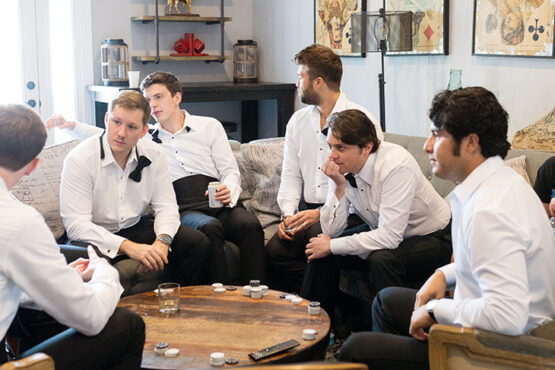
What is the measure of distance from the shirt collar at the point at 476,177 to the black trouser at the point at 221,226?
1665mm

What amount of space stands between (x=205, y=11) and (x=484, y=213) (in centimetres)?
463

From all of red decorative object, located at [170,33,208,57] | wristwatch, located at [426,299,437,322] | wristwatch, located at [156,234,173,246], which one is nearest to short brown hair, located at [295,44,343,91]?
wristwatch, located at [156,234,173,246]

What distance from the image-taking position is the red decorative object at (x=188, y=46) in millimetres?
5770

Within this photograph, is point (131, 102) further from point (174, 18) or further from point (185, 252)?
point (174, 18)

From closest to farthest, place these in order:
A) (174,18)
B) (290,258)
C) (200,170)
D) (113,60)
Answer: (290,258) < (200,170) < (113,60) < (174,18)

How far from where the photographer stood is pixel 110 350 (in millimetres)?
1930

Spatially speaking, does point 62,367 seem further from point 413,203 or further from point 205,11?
point 205,11

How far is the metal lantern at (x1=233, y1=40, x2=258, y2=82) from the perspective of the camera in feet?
19.3

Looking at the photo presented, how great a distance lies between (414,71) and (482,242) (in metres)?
2.83

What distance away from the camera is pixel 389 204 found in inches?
116

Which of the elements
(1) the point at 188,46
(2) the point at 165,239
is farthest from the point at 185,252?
(1) the point at 188,46

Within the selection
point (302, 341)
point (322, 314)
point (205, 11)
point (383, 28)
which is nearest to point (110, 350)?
point (302, 341)

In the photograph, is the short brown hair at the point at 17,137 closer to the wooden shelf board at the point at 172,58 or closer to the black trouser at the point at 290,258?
the black trouser at the point at 290,258

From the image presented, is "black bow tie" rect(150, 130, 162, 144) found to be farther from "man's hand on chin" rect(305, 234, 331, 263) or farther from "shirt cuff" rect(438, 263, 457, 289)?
"shirt cuff" rect(438, 263, 457, 289)
